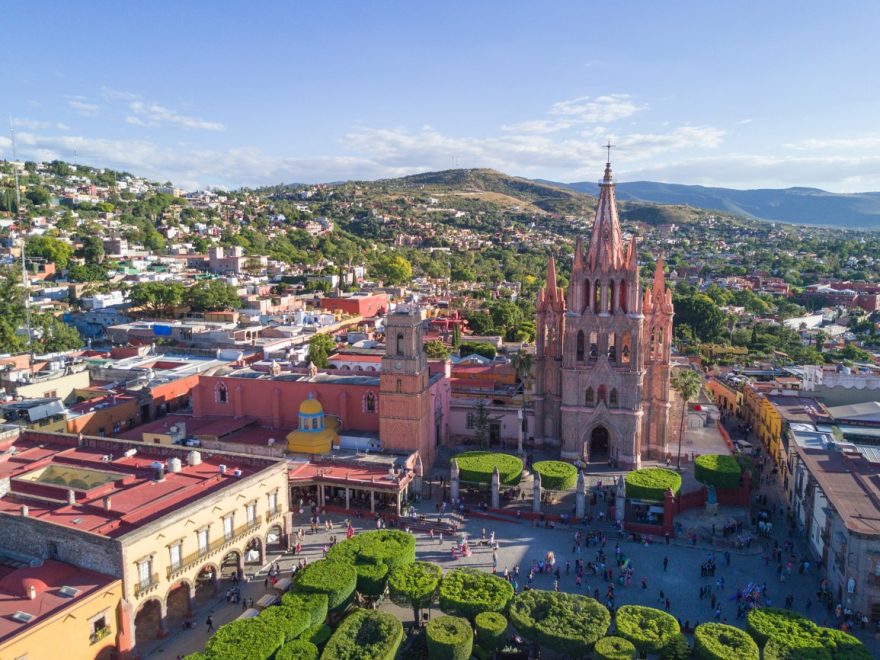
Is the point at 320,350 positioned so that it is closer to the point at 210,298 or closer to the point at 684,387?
the point at 210,298

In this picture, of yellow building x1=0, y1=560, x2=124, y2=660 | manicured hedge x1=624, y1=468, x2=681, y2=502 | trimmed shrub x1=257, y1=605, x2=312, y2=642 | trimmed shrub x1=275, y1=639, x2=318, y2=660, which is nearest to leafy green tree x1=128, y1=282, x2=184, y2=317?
yellow building x1=0, y1=560, x2=124, y2=660

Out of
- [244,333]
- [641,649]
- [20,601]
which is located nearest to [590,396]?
[641,649]

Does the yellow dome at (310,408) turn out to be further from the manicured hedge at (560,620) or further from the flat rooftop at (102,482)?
the manicured hedge at (560,620)

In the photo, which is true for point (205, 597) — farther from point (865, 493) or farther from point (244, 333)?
point (244, 333)

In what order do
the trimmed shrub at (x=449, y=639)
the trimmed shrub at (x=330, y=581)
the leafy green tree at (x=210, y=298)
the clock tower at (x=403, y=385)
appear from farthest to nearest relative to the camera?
1. the leafy green tree at (x=210, y=298)
2. the clock tower at (x=403, y=385)
3. the trimmed shrub at (x=330, y=581)
4. the trimmed shrub at (x=449, y=639)

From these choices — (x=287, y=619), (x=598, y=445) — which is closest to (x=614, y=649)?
(x=287, y=619)

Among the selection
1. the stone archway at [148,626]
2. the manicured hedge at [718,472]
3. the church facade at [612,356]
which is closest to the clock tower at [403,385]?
the church facade at [612,356]
